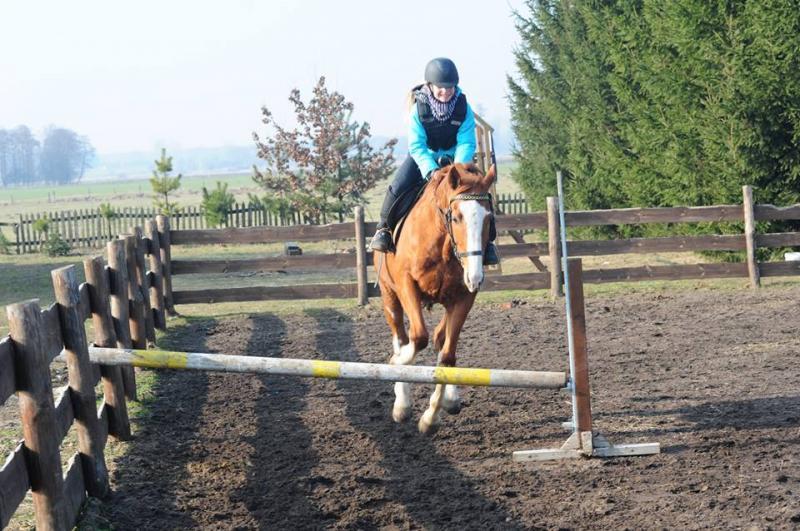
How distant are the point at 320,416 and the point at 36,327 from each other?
143 inches

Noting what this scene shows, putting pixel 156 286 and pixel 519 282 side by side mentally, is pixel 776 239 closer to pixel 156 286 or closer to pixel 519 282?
pixel 519 282

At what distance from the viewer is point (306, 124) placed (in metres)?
31.0

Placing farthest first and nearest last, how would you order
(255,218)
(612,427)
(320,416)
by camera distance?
(255,218) < (320,416) < (612,427)

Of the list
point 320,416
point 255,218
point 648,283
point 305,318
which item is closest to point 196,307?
point 305,318

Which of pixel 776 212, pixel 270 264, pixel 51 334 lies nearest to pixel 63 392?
pixel 51 334

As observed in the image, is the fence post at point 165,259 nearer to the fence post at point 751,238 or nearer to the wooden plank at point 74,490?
the fence post at point 751,238

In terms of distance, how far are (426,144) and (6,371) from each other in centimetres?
426

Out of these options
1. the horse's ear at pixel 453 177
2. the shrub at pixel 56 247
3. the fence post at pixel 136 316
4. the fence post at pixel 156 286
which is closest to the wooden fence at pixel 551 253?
the fence post at pixel 156 286

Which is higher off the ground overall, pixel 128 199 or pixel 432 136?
pixel 128 199

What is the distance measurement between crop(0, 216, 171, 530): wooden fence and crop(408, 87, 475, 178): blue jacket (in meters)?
2.62

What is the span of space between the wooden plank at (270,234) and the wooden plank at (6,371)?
1105 cm

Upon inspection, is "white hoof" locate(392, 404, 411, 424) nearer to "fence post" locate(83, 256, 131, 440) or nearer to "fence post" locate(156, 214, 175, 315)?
"fence post" locate(83, 256, 131, 440)

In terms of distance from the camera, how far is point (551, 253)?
15.9 m

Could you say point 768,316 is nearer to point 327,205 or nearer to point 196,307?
point 196,307
